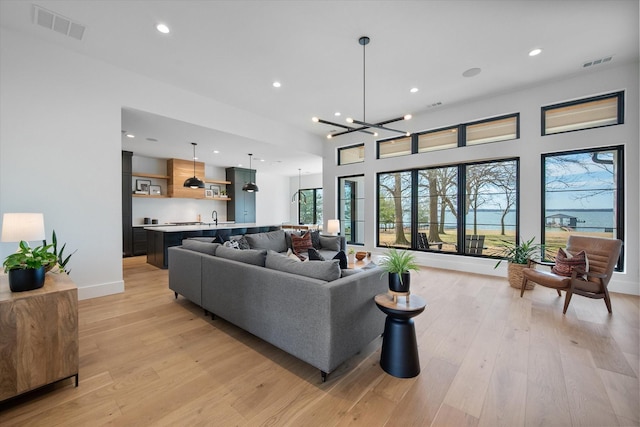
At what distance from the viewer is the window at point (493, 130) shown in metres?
4.85

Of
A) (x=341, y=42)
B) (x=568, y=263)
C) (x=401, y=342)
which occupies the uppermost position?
(x=341, y=42)

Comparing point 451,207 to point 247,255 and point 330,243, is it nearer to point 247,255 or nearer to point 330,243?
point 330,243

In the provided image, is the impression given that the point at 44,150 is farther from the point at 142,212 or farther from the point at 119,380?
the point at 142,212

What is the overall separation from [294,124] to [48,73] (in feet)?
13.9

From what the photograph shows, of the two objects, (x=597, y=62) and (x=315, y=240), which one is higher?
(x=597, y=62)

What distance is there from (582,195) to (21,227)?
7148 millimetres

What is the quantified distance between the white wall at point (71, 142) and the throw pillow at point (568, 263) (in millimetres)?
6318

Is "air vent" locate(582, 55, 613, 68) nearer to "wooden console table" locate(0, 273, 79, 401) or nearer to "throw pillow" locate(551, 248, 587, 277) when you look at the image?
"throw pillow" locate(551, 248, 587, 277)

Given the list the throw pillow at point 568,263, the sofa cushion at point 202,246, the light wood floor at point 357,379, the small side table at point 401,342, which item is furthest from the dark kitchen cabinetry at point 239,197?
the throw pillow at point 568,263

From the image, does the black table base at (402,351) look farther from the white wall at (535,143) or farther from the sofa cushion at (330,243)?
the white wall at (535,143)

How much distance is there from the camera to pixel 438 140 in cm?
568

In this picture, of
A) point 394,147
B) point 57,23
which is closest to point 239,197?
point 394,147

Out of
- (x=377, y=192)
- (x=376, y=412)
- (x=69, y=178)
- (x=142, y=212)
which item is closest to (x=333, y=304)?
(x=376, y=412)

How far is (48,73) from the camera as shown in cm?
334
